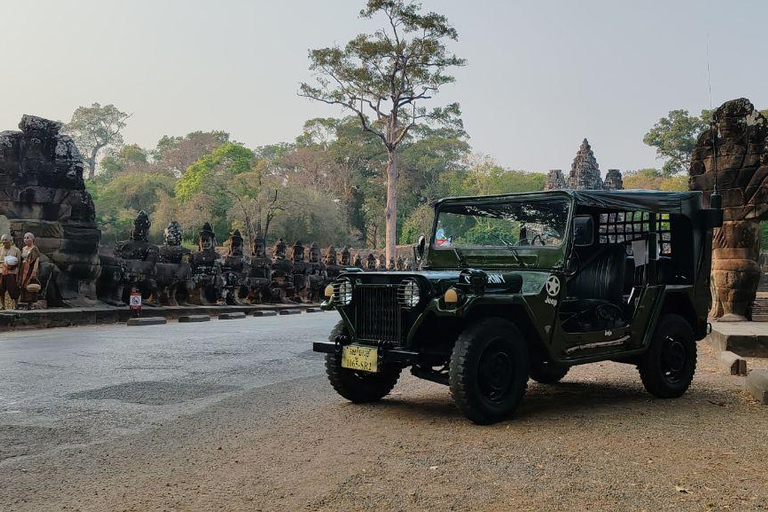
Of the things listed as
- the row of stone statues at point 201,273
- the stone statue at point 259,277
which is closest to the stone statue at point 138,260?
the row of stone statues at point 201,273

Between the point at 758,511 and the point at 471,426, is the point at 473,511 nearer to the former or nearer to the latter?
the point at 758,511

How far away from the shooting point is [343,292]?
6.29m

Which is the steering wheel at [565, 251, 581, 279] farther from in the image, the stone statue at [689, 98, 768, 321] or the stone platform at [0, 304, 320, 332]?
the stone platform at [0, 304, 320, 332]

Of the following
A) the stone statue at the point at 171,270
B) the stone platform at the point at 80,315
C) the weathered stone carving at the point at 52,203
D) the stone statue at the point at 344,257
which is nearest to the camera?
the stone platform at the point at 80,315

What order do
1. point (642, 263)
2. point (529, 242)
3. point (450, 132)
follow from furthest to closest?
1. point (450, 132)
2. point (642, 263)
3. point (529, 242)

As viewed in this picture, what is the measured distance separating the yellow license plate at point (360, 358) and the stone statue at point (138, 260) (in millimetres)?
13906

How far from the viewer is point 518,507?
3.71 metres

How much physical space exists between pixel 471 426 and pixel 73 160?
15092 mm

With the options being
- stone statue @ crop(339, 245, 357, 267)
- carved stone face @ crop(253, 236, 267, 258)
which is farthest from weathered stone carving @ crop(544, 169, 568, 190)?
carved stone face @ crop(253, 236, 267, 258)

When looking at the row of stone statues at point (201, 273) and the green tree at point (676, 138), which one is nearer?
the row of stone statues at point (201, 273)

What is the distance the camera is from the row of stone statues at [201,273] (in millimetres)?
18844

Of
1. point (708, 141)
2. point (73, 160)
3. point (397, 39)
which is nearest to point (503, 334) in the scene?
point (708, 141)

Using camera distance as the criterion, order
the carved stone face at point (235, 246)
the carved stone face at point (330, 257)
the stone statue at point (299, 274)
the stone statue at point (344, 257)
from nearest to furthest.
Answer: the carved stone face at point (235, 246) → the stone statue at point (299, 274) → the carved stone face at point (330, 257) → the stone statue at point (344, 257)

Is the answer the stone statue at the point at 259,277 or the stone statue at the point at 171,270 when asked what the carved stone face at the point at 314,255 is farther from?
the stone statue at the point at 171,270
